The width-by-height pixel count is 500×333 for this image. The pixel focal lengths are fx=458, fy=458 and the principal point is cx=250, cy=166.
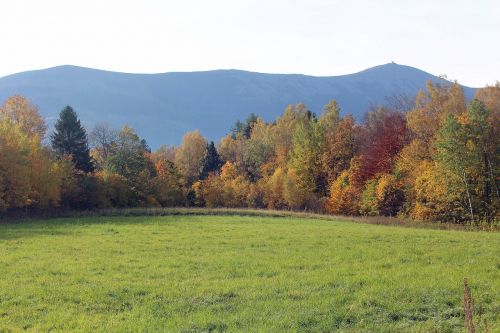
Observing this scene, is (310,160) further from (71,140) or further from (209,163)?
(71,140)

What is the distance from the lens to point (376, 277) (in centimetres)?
1636

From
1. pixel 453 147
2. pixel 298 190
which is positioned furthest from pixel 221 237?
pixel 298 190

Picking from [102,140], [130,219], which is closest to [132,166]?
[102,140]

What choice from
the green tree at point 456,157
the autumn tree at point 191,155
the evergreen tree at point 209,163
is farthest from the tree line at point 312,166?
the autumn tree at point 191,155

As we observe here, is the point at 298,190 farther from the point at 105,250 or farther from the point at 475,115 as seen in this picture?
the point at 105,250

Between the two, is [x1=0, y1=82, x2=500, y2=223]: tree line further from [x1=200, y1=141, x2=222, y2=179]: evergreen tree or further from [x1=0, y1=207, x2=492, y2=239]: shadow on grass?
[x1=0, y1=207, x2=492, y2=239]: shadow on grass

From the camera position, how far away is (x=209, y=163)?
92438mm

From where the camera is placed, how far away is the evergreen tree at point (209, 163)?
9206 cm

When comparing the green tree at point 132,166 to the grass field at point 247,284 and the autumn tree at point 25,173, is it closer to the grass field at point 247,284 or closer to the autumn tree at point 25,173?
the autumn tree at point 25,173

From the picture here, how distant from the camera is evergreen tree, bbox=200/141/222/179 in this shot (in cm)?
9206

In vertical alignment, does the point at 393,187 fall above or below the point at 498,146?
below

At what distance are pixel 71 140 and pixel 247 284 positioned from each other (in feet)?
197

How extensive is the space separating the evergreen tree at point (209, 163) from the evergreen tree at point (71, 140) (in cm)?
2678

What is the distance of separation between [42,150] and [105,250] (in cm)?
3900
